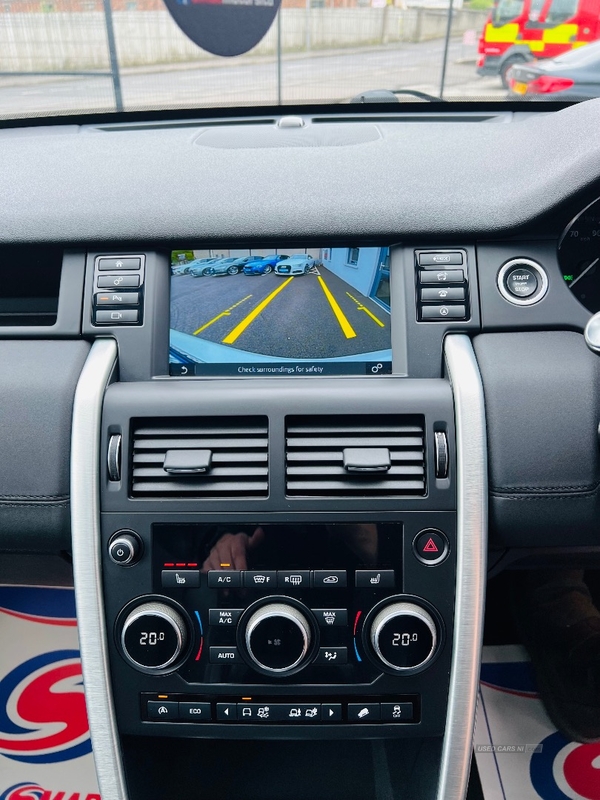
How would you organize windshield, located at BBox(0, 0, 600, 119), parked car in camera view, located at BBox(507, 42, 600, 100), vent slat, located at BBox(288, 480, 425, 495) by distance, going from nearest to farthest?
vent slat, located at BBox(288, 480, 425, 495)
windshield, located at BBox(0, 0, 600, 119)
parked car in camera view, located at BBox(507, 42, 600, 100)

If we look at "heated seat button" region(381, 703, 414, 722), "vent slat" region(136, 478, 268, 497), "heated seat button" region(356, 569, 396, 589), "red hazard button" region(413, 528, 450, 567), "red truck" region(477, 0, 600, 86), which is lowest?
"heated seat button" region(381, 703, 414, 722)

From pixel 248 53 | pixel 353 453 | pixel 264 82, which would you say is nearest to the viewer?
pixel 353 453

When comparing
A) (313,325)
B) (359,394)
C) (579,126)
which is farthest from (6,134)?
(579,126)

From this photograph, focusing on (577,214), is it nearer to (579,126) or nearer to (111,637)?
(579,126)

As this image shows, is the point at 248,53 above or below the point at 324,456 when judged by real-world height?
above

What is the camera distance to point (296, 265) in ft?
4.30

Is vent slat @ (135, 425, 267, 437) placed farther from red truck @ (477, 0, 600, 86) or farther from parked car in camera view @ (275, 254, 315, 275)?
red truck @ (477, 0, 600, 86)

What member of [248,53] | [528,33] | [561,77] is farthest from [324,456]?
[528,33]

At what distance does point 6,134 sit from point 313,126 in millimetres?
840

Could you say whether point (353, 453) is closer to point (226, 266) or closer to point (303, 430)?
point (303, 430)

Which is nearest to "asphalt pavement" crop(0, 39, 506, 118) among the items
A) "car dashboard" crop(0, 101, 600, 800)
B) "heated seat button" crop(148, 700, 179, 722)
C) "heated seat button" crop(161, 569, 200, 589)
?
"car dashboard" crop(0, 101, 600, 800)

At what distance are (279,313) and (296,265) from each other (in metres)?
0.10

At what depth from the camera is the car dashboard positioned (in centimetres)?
118

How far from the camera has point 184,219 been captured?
4.20ft
